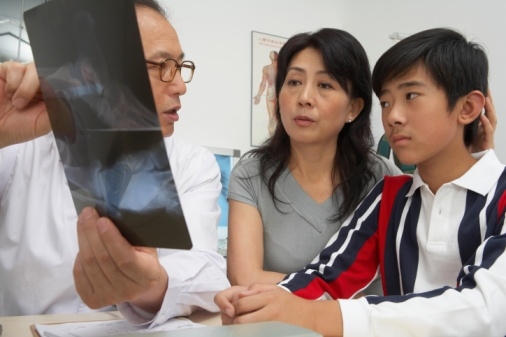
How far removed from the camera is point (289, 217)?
1.35m

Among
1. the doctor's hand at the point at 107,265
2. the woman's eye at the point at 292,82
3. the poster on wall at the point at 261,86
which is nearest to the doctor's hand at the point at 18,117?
the doctor's hand at the point at 107,265

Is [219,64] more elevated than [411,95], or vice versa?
[219,64]

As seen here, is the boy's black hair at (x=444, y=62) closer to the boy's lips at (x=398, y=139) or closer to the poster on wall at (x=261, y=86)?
the boy's lips at (x=398, y=139)

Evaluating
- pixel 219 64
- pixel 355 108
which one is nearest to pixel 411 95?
pixel 355 108

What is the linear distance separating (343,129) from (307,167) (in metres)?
0.18

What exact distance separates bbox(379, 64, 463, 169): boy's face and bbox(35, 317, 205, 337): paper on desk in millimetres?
594

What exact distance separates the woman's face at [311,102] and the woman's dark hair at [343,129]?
0.09ft

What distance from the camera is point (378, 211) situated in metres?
1.14

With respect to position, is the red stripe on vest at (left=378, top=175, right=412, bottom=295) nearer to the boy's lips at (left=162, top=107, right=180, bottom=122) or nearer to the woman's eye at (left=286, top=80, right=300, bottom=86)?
the woman's eye at (left=286, top=80, right=300, bottom=86)

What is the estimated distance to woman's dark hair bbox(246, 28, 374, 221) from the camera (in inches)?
52.9

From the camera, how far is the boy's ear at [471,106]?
3.54ft

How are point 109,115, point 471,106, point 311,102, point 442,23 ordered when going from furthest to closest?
1. point 442,23
2. point 311,102
3. point 471,106
4. point 109,115

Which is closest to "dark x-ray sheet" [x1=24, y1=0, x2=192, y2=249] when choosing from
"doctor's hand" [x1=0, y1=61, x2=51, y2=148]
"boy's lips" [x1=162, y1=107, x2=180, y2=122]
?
"doctor's hand" [x1=0, y1=61, x2=51, y2=148]

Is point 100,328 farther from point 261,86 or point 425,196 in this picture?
point 261,86
